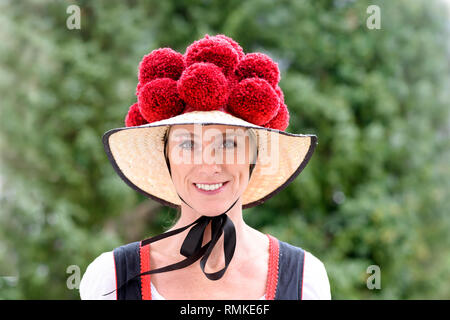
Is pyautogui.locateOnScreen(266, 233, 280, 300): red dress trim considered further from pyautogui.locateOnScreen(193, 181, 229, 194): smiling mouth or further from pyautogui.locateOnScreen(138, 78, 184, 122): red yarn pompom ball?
pyautogui.locateOnScreen(138, 78, 184, 122): red yarn pompom ball

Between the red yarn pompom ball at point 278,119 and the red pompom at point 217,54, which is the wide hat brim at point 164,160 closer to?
the red yarn pompom ball at point 278,119

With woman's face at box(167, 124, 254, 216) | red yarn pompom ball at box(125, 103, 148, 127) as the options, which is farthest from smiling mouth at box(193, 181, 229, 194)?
red yarn pompom ball at box(125, 103, 148, 127)

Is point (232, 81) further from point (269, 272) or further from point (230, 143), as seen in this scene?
point (269, 272)

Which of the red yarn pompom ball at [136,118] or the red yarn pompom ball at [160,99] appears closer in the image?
the red yarn pompom ball at [160,99]

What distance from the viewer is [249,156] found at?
4.10 feet

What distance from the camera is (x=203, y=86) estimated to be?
3.78 ft

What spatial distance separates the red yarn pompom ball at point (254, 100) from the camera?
1181 mm

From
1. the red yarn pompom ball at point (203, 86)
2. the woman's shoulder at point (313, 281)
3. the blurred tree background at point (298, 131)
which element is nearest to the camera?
the red yarn pompom ball at point (203, 86)

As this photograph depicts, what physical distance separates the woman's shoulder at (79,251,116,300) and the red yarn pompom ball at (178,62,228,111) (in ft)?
1.49

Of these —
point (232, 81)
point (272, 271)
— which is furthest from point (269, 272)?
point (232, 81)

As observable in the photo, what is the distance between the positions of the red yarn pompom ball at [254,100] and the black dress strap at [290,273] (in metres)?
0.37

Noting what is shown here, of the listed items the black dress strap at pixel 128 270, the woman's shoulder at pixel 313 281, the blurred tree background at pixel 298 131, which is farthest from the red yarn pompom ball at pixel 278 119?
the blurred tree background at pixel 298 131

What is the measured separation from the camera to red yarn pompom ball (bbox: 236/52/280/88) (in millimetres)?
1234

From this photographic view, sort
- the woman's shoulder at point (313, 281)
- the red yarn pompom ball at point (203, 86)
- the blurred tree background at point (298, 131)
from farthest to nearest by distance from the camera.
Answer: the blurred tree background at point (298, 131)
the woman's shoulder at point (313, 281)
the red yarn pompom ball at point (203, 86)
